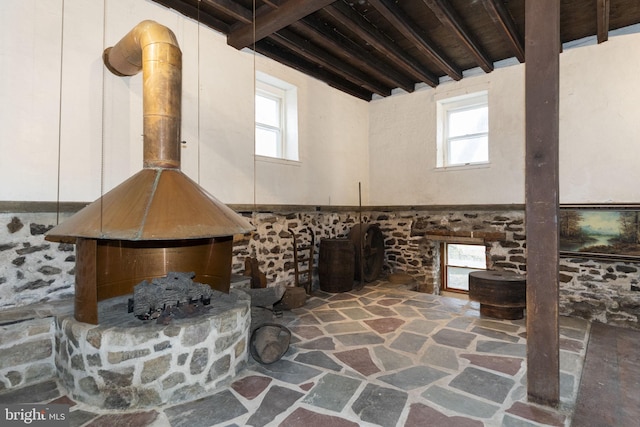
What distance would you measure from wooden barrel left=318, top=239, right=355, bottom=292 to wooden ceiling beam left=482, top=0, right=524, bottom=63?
3.70 m

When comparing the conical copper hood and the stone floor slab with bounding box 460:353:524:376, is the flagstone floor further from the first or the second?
the conical copper hood

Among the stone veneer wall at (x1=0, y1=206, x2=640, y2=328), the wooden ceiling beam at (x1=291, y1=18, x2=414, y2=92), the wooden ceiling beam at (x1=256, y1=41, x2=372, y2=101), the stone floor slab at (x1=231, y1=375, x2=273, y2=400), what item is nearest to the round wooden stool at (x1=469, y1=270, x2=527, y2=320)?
the stone veneer wall at (x1=0, y1=206, x2=640, y2=328)

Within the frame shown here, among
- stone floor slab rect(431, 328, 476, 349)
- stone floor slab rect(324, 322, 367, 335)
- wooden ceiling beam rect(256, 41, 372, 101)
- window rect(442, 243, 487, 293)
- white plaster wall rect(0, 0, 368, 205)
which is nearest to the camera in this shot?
white plaster wall rect(0, 0, 368, 205)

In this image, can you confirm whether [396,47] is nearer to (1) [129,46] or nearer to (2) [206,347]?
(1) [129,46]

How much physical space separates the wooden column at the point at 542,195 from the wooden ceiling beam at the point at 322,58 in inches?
118

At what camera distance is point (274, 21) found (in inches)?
149

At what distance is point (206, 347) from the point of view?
2598mm

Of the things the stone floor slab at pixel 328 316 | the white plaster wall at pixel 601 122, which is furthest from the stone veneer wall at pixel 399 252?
the stone floor slab at pixel 328 316

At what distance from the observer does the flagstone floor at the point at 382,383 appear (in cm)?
225

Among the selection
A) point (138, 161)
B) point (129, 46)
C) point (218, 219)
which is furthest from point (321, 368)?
point (129, 46)

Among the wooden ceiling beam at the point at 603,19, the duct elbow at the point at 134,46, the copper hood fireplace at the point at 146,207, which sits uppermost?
the wooden ceiling beam at the point at 603,19

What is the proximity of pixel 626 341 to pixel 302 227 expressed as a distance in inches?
175

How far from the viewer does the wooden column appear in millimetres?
2314

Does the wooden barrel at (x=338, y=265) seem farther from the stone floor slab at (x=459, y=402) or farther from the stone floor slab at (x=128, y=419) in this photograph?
the stone floor slab at (x=128, y=419)
